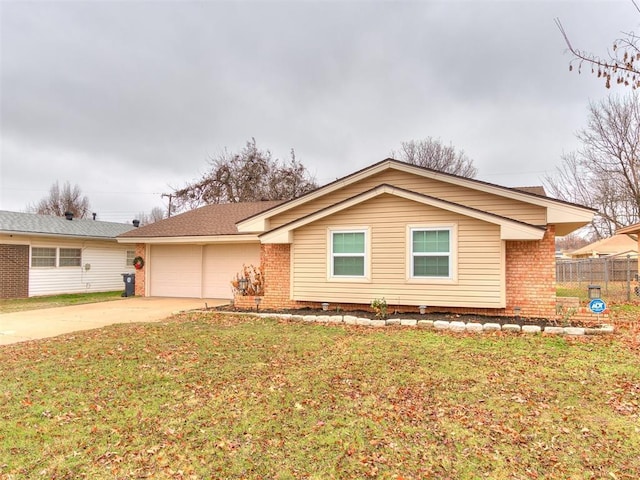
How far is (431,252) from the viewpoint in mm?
9188

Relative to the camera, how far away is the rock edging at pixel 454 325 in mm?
7409

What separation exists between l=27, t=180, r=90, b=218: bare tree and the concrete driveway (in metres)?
35.9

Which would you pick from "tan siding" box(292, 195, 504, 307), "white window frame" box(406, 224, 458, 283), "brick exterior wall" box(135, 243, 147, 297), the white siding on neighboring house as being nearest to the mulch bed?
"tan siding" box(292, 195, 504, 307)

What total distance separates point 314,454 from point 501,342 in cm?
486

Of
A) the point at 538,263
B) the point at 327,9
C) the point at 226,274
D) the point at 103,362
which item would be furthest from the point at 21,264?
the point at 538,263

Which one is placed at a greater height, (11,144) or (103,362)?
(11,144)

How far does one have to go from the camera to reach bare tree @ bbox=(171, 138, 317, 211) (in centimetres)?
3112

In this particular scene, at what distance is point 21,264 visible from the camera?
15258 mm

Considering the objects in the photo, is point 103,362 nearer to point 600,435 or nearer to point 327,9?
point 600,435

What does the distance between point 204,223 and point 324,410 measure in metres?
12.7

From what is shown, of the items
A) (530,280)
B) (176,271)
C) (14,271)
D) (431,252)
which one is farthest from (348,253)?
(14,271)

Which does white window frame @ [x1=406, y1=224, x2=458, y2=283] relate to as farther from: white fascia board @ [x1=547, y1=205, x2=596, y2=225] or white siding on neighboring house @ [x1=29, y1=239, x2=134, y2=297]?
white siding on neighboring house @ [x1=29, y1=239, x2=134, y2=297]

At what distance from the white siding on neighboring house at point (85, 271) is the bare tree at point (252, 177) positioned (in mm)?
13011

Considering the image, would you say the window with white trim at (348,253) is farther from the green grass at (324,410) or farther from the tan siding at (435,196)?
the green grass at (324,410)
